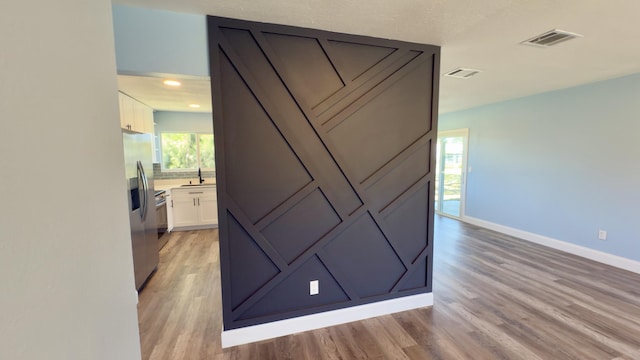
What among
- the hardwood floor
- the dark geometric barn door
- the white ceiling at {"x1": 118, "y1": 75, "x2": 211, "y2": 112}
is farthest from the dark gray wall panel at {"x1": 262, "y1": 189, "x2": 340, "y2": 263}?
the white ceiling at {"x1": 118, "y1": 75, "x2": 211, "y2": 112}

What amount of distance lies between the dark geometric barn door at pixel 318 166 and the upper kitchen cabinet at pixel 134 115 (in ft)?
8.25

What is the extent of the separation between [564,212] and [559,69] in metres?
2.21

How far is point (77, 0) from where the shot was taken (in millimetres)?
680

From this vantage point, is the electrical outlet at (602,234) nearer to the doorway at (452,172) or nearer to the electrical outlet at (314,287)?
the doorway at (452,172)

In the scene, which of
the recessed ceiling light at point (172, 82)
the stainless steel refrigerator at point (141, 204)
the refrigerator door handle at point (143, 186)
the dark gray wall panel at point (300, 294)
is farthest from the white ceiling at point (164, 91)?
the dark gray wall panel at point (300, 294)

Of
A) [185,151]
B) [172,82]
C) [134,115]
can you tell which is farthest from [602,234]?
[185,151]

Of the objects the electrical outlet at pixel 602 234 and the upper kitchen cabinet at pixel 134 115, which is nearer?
the electrical outlet at pixel 602 234

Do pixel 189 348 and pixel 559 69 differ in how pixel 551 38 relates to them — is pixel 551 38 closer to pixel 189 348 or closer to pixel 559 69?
pixel 559 69

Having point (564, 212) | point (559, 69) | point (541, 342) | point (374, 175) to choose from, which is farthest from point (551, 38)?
point (564, 212)

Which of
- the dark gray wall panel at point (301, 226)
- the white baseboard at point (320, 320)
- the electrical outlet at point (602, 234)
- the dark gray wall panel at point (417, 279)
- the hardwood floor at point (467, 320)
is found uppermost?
the dark gray wall panel at point (301, 226)

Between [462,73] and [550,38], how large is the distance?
101cm

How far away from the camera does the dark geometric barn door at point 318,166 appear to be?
2021 mm

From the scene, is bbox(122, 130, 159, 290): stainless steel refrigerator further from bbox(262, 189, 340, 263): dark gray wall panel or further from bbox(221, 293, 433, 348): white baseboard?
bbox(262, 189, 340, 263): dark gray wall panel

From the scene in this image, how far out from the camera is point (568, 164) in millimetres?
3992
